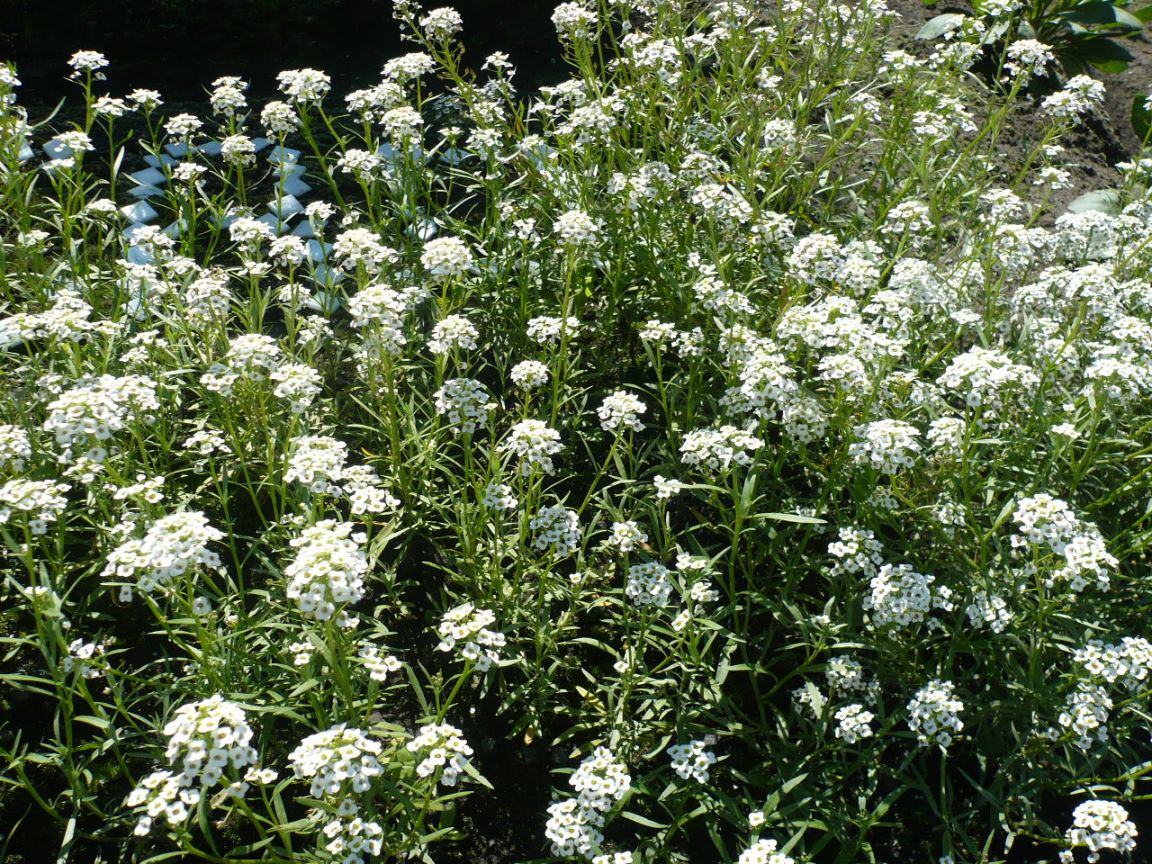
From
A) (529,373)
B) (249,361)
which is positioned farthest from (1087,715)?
(249,361)

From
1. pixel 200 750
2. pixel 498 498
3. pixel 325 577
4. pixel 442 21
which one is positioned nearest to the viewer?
pixel 200 750

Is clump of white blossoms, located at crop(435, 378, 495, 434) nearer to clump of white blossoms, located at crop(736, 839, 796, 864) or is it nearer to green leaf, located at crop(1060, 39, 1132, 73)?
clump of white blossoms, located at crop(736, 839, 796, 864)

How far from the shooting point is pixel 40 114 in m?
5.47

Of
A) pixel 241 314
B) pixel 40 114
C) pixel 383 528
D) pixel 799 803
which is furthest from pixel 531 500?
pixel 40 114

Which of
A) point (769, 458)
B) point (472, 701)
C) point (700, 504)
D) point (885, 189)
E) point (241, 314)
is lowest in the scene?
point (472, 701)

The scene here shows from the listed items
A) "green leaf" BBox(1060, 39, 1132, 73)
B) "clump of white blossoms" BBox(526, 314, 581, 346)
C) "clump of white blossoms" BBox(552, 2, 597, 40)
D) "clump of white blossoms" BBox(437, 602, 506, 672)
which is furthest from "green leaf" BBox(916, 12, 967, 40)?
"clump of white blossoms" BBox(437, 602, 506, 672)

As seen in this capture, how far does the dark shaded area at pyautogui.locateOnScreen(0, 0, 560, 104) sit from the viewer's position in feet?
19.7

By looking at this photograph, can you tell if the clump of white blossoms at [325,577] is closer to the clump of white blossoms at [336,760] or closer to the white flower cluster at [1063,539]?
the clump of white blossoms at [336,760]

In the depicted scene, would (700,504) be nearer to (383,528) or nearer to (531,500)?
(531,500)

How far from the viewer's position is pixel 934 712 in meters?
2.58

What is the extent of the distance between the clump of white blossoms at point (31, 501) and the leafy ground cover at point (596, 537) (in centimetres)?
1

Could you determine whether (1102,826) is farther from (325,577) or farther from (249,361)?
(249,361)

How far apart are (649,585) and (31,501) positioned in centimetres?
162

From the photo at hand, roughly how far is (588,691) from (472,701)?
0.36 metres
